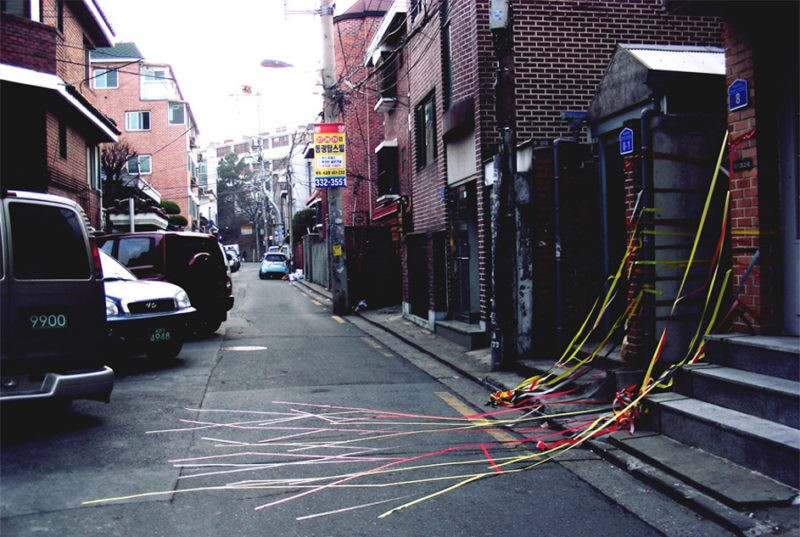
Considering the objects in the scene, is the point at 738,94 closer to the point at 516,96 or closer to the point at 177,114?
the point at 516,96

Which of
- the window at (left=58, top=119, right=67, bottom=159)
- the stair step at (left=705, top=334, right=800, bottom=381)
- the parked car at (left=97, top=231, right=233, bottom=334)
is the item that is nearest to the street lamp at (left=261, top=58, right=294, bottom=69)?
the window at (left=58, top=119, right=67, bottom=159)

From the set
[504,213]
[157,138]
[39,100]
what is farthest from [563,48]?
[157,138]

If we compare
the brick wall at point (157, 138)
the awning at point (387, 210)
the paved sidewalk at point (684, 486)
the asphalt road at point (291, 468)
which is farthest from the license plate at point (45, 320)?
the brick wall at point (157, 138)

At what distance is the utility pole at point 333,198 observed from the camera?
794 inches

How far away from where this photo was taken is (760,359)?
5.70 metres

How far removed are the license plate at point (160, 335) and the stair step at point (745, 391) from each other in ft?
23.0

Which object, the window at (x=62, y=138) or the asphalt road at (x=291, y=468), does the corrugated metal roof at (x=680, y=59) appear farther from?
the window at (x=62, y=138)

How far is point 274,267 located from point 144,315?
34.9 m

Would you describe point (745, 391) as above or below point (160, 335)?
below

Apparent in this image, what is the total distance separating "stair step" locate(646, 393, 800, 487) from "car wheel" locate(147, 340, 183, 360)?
6.94m

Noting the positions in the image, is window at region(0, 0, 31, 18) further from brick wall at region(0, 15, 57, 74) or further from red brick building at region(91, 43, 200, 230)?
red brick building at region(91, 43, 200, 230)

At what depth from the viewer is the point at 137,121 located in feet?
168

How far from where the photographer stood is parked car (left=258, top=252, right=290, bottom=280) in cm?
4466

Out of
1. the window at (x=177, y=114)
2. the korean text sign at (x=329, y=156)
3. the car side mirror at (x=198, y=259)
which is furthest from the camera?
the window at (x=177, y=114)
